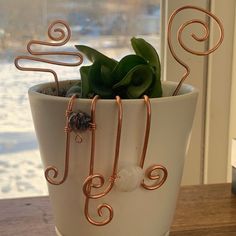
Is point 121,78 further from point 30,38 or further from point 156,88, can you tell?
point 30,38

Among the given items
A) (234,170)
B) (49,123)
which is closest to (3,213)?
(49,123)

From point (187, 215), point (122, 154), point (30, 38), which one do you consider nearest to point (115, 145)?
point (122, 154)

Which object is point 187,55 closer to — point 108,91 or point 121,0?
point 121,0

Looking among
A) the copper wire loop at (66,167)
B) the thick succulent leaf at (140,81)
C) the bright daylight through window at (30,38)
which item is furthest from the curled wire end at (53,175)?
the bright daylight through window at (30,38)

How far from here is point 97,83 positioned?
1.52 ft

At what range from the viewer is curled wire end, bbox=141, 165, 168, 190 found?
446 mm

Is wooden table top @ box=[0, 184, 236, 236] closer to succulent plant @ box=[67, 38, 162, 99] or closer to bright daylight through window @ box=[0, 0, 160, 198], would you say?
succulent plant @ box=[67, 38, 162, 99]

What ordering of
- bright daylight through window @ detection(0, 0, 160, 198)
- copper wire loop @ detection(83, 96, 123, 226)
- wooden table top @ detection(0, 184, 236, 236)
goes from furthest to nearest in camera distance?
bright daylight through window @ detection(0, 0, 160, 198)
wooden table top @ detection(0, 184, 236, 236)
copper wire loop @ detection(83, 96, 123, 226)

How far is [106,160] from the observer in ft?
1.43

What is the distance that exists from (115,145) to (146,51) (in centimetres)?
12

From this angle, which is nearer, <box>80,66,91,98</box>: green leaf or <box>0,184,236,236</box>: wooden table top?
<box>80,66,91,98</box>: green leaf

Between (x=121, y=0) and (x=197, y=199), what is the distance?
47 cm

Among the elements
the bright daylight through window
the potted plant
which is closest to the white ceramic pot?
the potted plant

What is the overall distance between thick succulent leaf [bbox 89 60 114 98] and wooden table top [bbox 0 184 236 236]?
0.20m
